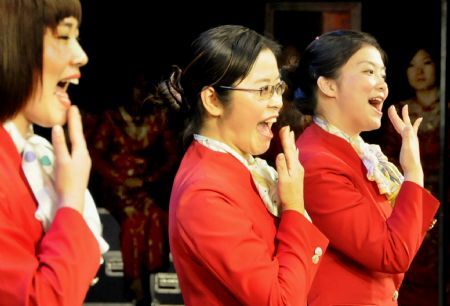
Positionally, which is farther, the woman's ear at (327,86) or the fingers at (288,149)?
the woman's ear at (327,86)

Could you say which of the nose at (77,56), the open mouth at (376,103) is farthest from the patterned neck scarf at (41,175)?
the open mouth at (376,103)

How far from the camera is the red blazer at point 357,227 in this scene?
252 centimetres

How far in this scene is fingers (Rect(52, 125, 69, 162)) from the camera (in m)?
1.73

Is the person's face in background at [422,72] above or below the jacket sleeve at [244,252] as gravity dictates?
below

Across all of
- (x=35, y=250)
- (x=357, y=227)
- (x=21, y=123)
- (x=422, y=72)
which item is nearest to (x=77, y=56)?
(x=21, y=123)

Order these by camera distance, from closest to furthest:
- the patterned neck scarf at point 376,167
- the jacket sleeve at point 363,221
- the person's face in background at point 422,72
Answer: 1. the jacket sleeve at point 363,221
2. the patterned neck scarf at point 376,167
3. the person's face in background at point 422,72

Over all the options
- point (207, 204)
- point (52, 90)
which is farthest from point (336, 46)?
point (52, 90)

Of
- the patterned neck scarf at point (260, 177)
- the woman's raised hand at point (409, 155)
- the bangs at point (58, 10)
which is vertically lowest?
the woman's raised hand at point (409, 155)

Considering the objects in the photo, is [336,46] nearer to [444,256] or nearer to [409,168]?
[409,168]

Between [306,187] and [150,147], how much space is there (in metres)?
3.43

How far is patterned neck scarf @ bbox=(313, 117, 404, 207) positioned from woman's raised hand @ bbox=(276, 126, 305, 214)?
18.8 inches

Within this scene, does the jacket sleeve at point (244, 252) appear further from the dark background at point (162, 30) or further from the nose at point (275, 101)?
the dark background at point (162, 30)

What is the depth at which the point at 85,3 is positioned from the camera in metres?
6.13

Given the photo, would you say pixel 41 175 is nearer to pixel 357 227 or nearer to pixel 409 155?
pixel 357 227
